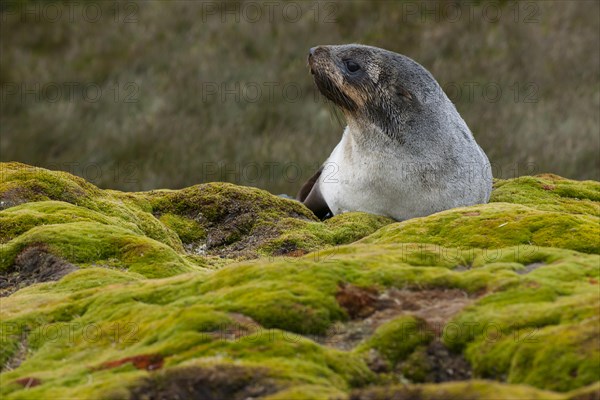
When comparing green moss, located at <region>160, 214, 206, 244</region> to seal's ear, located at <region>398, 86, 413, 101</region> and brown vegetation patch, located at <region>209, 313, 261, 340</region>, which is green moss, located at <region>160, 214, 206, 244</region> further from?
brown vegetation patch, located at <region>209, 313, 261, 340</region>

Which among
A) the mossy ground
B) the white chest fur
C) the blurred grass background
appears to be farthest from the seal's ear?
the blurred grass background

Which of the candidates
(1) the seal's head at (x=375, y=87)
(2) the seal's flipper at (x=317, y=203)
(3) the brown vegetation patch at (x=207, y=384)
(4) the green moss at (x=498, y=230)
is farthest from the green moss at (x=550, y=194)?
(3) the brown vegetation patch at (x=207, y=384)

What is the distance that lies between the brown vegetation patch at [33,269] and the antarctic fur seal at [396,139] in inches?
232

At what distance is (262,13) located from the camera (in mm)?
38031

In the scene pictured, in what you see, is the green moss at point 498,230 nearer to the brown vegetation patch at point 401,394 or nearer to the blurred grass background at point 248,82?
the brown vegetation patch at point 401,394

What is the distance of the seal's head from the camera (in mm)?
17250

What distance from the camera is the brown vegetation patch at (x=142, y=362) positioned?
866 centimetres

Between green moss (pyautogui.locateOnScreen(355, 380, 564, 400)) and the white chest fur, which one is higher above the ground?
green moss (pyautogui.locateOnScreen(355, 380, 564, 400))

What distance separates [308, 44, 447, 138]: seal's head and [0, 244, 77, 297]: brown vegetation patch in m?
6.11

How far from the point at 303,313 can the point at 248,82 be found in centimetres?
2627

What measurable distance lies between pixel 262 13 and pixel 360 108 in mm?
21424

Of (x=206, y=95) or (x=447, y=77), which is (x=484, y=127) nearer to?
(x=447, y=77)

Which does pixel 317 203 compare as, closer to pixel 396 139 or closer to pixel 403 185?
pixel 396 139

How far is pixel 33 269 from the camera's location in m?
13.2
